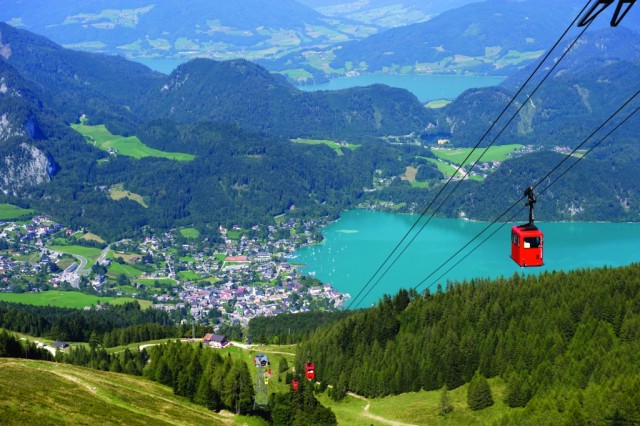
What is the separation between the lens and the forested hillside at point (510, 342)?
54562mm

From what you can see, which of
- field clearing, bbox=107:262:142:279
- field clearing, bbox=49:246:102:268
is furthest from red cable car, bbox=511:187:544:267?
field clearing, bbox=49:246:102:268

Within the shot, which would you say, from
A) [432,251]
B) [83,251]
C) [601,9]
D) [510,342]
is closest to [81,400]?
[601,9]

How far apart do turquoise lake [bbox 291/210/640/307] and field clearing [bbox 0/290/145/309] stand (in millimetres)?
31163

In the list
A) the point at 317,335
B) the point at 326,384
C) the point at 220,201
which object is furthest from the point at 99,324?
the point at 220,201

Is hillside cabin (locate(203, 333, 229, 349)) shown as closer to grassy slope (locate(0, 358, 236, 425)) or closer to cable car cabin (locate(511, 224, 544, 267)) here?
grassy slope (locate(0, 358, 236, 425))

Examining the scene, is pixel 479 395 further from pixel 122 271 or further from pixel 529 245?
pixel 122 271

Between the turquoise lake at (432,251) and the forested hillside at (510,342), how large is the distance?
42.5 m

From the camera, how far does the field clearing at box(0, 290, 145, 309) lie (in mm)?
120688

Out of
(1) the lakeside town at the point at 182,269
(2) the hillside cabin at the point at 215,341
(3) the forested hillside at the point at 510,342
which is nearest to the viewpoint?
(3) the forested hillside at the point at 510,342

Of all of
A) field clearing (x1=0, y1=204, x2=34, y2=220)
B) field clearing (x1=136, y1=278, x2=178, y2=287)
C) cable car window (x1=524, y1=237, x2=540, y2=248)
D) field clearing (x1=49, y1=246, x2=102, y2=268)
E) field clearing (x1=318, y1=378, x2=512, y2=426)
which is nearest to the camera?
cable car window (x1=524, y1=237, x2=540, y2=248)

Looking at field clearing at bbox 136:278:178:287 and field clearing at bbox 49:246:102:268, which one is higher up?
field clearing at bbox 49:246:102:268

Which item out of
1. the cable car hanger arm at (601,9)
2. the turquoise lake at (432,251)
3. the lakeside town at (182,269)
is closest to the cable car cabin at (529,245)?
the cable car hanger arm at (601,9)

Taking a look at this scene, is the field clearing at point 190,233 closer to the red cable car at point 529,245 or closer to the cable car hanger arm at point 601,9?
the red cable car at point 529,245

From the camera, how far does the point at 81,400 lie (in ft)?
121
